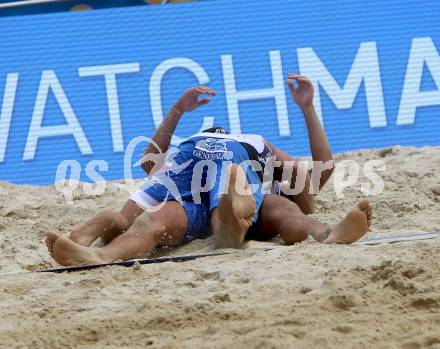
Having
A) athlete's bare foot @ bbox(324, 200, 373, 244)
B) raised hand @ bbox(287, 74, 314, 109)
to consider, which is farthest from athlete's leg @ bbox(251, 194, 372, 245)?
raised hand @ bbox(287, 74, 314, 109)

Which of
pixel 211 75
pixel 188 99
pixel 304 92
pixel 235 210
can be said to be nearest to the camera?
pixel 235 210

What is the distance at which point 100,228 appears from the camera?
126 inches

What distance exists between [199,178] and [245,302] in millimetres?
1205

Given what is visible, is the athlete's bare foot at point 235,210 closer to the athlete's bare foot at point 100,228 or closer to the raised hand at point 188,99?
the athlete's bare foot at point 100,228

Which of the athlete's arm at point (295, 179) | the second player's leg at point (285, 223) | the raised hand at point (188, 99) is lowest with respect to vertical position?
the second player's leg at point (285, 223)

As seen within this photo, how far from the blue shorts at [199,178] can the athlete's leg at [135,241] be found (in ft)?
0.20

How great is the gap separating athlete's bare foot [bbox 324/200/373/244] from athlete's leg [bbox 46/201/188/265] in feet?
2.14

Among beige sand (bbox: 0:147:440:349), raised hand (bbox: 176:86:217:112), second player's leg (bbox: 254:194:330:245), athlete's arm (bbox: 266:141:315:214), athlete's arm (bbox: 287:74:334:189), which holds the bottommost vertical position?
beige sand (bbox: 0:147:440:349)

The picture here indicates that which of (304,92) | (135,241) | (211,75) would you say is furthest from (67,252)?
(211,75)

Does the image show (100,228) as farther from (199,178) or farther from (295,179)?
(295,179)

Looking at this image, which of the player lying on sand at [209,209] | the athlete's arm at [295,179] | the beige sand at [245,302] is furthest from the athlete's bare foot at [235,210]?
the athlete's arm at [295,179]

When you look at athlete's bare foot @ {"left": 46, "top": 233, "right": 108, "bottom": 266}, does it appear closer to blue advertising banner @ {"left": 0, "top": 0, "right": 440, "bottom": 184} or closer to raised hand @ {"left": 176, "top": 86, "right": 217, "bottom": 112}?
raised hand @ {"left": 176, "top": 86, "right": 217, "bottom": 112}

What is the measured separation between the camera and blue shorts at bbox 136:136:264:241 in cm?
329

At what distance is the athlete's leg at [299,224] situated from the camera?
9.23 feet
